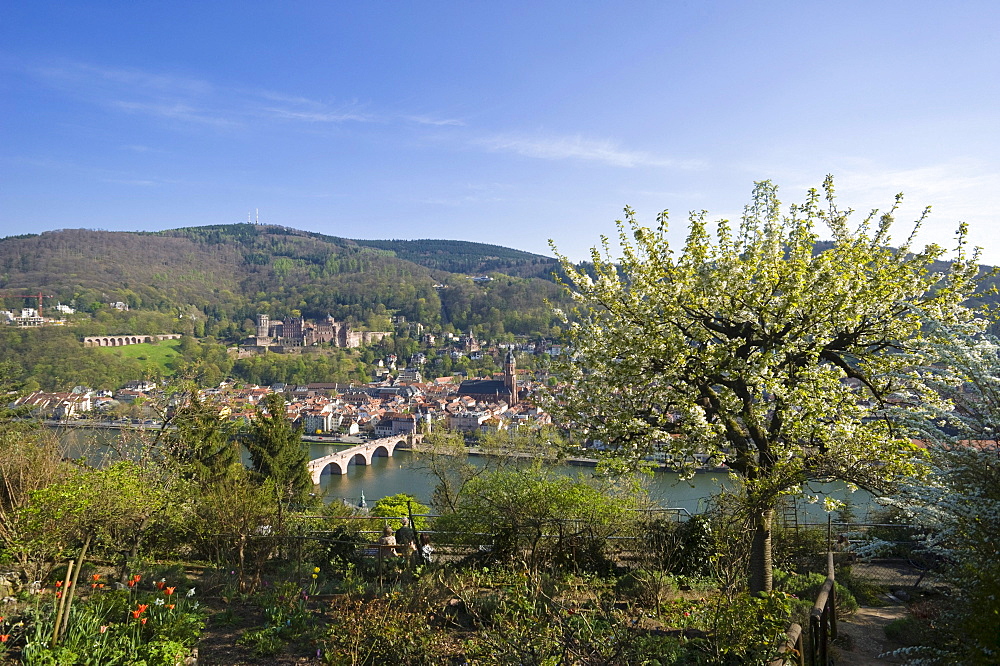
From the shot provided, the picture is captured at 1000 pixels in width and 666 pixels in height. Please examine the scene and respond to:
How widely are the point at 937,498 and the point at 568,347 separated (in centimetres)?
304

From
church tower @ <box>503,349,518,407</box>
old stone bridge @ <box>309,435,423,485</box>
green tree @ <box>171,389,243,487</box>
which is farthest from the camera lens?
church tower @ <box>503,349,518,407</box>

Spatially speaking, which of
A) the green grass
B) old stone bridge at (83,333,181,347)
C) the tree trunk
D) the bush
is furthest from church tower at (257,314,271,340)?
the tree trunk

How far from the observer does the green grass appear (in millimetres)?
65375

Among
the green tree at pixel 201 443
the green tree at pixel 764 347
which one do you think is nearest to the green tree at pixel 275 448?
the green tree at pixel 201 443

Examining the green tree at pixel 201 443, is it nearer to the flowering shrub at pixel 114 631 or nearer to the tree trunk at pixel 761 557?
the flowering shrub at pixel 114 631

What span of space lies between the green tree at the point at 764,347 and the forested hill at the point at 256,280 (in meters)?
80.9

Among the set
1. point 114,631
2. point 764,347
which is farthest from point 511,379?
point 114,631

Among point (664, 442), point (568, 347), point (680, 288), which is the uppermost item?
point (680, 288)

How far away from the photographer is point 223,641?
3609mm

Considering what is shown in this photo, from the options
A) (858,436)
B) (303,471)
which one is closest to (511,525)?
(858,436)

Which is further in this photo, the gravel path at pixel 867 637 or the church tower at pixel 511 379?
the church tower at pixel 511 379

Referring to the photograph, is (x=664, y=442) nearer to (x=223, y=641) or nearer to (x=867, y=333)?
(x=867, y=333)

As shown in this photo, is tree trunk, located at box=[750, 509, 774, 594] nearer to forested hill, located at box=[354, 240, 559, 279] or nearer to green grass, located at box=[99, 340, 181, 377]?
green grass, located at box=[99, 340, 181, 377]

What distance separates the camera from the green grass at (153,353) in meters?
65.4
